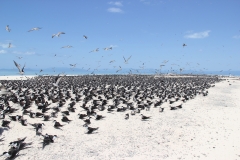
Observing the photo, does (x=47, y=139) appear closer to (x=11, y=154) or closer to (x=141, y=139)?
(x=11, y=154)

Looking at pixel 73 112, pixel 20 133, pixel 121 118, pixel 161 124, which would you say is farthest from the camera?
pixel 73 112

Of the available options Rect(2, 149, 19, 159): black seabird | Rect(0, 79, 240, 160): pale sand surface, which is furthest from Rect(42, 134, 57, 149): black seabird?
Rect(2, 149, 19, 159): black seabird

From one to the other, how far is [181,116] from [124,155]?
7283 millimetres

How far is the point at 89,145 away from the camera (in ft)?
30.7

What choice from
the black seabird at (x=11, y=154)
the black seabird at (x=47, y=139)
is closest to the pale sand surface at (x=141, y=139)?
the black seabird at (x=47, y=139)

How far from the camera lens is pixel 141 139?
9992 millimetres

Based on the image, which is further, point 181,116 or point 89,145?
point 181,116

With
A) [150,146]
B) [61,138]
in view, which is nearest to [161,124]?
[150,146]

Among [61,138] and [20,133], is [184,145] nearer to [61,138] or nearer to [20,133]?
[61,138]

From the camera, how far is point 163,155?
323 inches

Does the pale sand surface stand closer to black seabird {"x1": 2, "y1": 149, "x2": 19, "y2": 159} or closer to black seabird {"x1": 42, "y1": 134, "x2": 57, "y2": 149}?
black seabird {"x1": 42, "y1": 134, "x2": 57, "y2": 149}

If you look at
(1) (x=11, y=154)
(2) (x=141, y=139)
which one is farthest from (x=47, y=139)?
(2) (x=141, y=139)

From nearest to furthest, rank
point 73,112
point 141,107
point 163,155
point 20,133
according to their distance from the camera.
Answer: point 163,155, point 20,133, point 73,112, point 141,107

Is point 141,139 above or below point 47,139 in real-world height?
below
